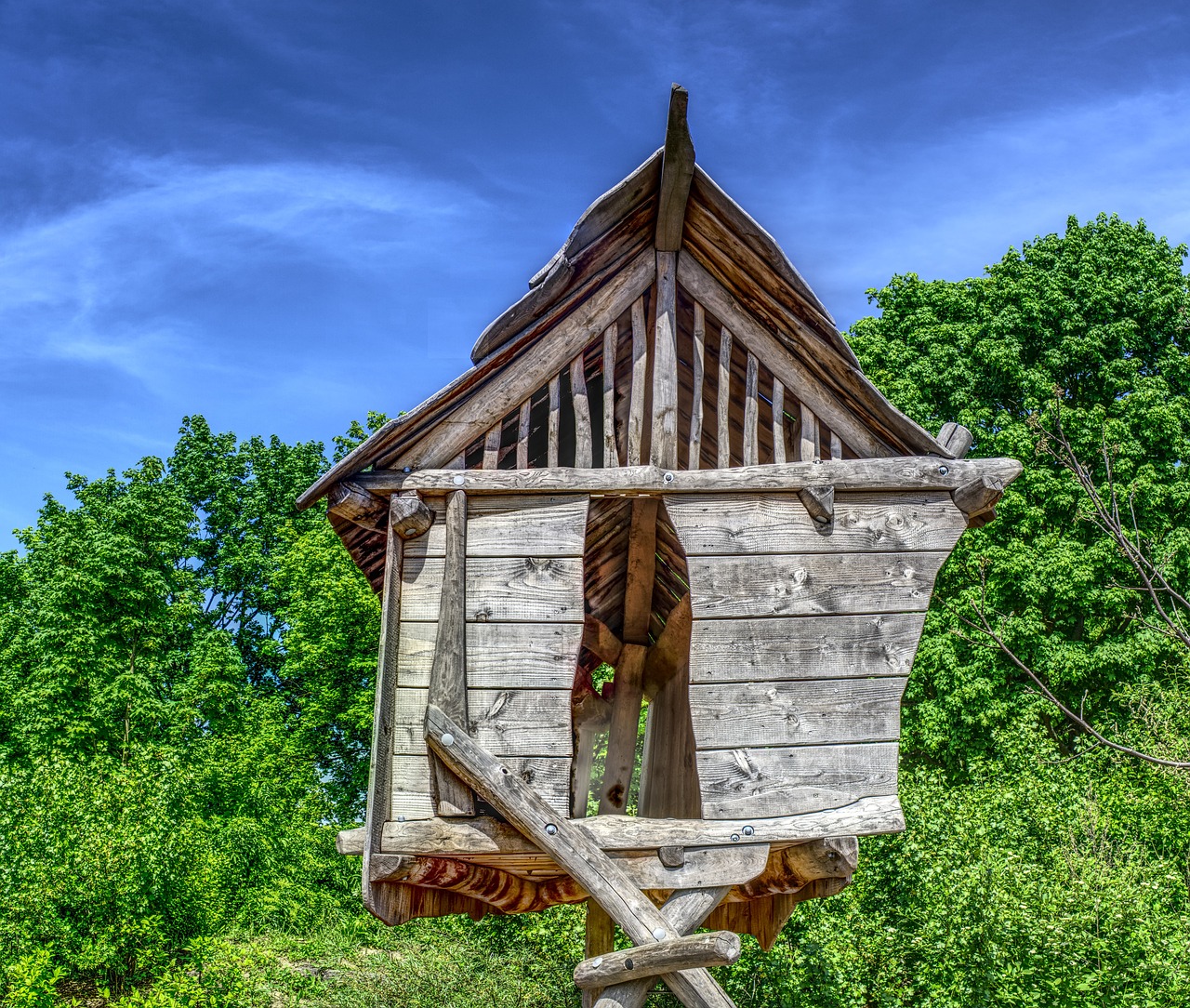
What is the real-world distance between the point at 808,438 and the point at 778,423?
0.63ft

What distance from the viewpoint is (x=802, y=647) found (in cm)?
535

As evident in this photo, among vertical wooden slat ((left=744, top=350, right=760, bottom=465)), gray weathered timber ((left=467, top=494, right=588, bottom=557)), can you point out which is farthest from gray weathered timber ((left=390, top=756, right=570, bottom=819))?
vertical wooden slat ((left=744, top=350, right=760, bottom=465))

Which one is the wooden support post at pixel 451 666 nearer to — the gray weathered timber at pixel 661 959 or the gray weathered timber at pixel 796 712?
the gray weathered timber at pixel 661 959

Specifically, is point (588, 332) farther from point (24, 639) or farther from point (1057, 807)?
point (24, 639)

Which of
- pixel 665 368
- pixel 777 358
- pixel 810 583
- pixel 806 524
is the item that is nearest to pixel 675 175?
pixel 665 368

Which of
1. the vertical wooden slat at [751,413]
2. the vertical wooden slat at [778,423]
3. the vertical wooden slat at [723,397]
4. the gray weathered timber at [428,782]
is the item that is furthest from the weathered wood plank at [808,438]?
the gray weathered timber at [428,782]

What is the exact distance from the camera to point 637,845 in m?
5.25

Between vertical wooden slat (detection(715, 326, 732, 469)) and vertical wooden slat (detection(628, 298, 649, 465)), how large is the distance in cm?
41

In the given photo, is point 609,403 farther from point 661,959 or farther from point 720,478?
point 661,959

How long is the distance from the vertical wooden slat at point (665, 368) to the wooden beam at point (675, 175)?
111 millimetres

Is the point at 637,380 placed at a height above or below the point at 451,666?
above

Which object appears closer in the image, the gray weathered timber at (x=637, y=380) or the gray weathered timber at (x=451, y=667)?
the gray weathered timber at (x=451, y=667)

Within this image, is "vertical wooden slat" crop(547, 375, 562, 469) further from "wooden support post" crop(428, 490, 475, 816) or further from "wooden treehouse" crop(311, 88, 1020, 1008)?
"wooden support post" crop(428, 490, 475, 816)

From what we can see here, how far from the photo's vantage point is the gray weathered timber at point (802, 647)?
529 centimetres
